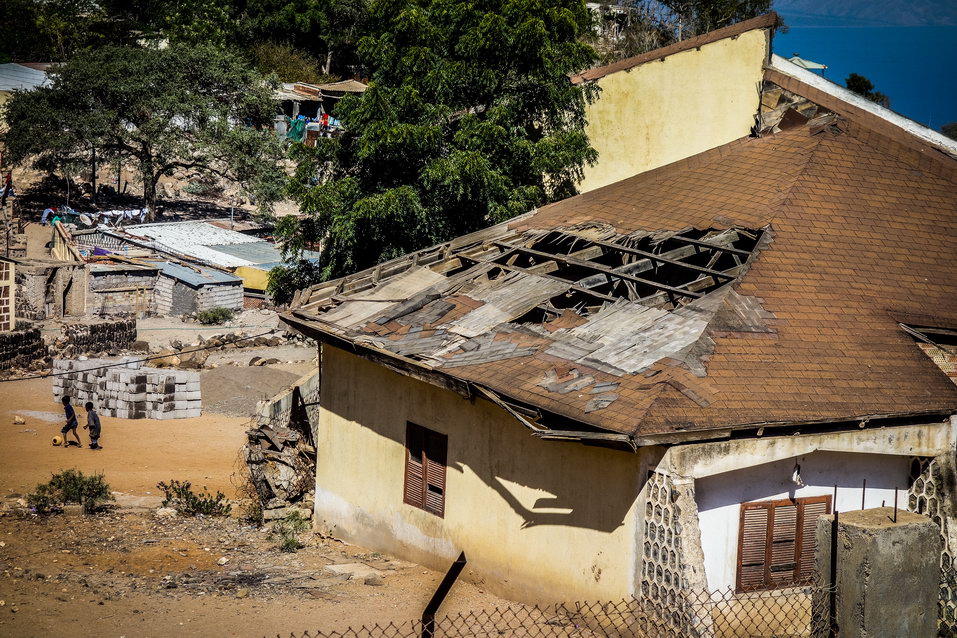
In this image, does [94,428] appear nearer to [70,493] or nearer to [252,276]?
[70,493]

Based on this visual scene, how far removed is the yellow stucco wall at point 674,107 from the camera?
1922cm

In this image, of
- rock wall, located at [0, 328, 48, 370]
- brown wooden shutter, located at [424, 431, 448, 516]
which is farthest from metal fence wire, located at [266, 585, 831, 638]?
rock wall, located at [0, 328, 48, 370]

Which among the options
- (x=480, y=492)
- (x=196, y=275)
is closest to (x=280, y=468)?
(x=480, y=492)

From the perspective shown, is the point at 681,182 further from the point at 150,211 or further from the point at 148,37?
the point at 148,37

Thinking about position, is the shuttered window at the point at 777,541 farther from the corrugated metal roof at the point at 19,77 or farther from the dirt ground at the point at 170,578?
the corrugated metal roof at the point at 19,77

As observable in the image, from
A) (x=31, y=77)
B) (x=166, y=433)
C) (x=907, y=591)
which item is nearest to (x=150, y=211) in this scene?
(x=31, y=77)

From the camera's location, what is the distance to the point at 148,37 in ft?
185

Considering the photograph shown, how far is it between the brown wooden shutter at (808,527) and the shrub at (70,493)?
10573 mm

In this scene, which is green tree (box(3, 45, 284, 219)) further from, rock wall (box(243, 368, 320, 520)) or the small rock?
the small rock

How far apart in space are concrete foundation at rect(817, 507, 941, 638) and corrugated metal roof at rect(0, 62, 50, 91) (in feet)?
176

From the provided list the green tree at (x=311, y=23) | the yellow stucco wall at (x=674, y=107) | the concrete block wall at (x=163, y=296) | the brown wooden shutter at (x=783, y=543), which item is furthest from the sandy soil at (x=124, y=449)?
the green tree at (x=311, y=23)

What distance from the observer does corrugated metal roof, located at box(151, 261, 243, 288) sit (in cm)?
3606

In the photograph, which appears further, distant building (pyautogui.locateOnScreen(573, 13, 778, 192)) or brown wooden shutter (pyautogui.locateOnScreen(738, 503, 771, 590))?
distant building (pyautogui.locateOnScreen(573, 13, 778, 192))

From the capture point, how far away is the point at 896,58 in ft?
181
